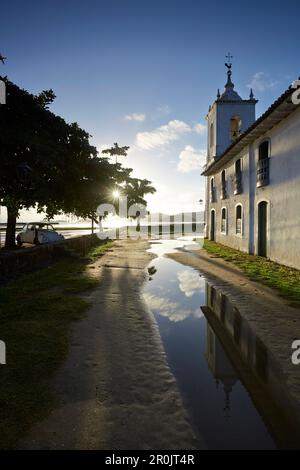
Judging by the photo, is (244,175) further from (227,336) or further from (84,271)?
(227,336)

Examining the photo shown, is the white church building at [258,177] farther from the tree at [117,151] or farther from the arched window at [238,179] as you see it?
the tree at [117,151]

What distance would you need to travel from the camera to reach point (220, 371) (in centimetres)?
385

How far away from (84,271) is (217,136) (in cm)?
1842

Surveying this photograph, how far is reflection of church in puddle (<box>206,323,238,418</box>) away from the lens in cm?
339

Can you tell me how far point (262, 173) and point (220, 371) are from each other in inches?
488

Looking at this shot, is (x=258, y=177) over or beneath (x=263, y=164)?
beneath

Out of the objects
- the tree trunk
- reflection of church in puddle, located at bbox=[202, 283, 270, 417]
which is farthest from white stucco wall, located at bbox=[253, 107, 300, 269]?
the tree trunk

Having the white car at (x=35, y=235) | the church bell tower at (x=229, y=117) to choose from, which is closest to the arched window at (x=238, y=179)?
the church bell tower at (x=229, y=117)

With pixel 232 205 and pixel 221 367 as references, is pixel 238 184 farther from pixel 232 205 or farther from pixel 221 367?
pixel 221 367

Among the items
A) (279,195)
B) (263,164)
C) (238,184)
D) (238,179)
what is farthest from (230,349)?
(238,179)

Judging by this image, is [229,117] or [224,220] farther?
[229,117]

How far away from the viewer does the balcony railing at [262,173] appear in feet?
45.7

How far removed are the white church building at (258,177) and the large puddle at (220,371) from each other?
6655 mm

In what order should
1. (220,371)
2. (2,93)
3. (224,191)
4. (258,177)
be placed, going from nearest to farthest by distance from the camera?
(220,371), (2,93), (258,177), (224,191)
